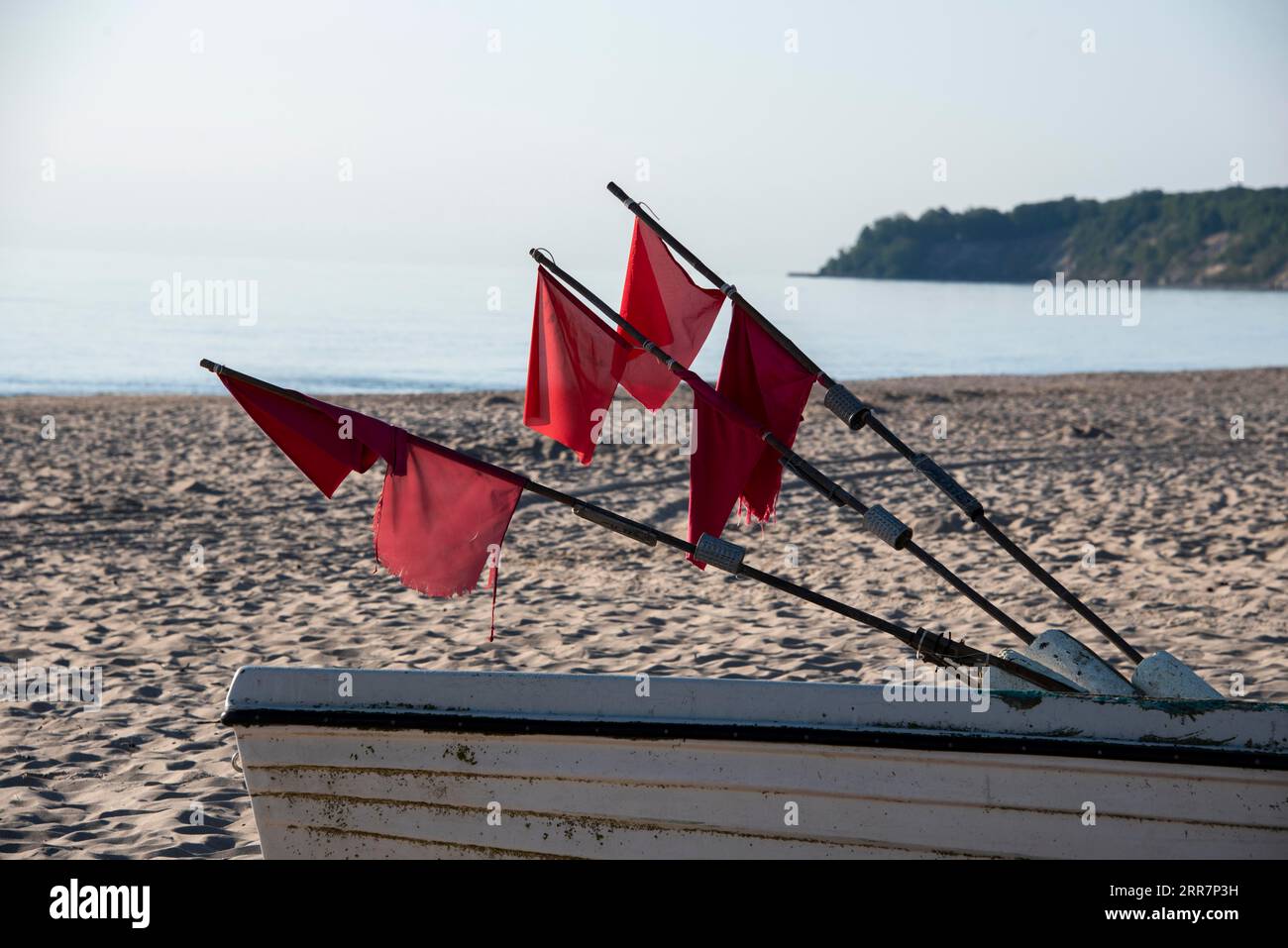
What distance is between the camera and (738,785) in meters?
3.62

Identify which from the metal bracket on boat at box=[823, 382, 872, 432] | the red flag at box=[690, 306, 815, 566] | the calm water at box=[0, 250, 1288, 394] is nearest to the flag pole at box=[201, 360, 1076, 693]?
the red flag at box=[690, 306, 815, 566]

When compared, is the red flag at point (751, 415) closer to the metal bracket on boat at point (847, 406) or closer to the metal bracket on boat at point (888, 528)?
the metal bracket on boat at point (847, 406)

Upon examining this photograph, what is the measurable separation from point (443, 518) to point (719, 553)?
951 millimetres

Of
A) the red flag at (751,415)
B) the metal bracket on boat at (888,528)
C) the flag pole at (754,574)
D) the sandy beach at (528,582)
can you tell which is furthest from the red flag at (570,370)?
the sandy beach at (528,582)

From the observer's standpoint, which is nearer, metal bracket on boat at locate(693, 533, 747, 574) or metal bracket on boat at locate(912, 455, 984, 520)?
metal bracket on boat at locate(693, 533, 747, 574)

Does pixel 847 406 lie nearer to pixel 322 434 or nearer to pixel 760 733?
pixel 760 733

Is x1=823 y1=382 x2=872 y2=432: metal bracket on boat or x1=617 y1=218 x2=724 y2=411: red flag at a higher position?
x1=617 y1=218 x2=724 y2=411: red flag

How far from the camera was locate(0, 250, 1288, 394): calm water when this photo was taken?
32.3 metres

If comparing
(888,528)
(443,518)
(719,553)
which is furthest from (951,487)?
(443,518)

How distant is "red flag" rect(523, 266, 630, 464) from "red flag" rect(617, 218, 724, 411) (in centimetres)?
17

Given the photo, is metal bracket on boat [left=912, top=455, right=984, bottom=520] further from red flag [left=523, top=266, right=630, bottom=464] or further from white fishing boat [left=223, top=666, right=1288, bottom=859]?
red flag [left=523, top=266, right=630, bottom=464]

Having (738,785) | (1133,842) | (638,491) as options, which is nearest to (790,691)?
(738,785)
